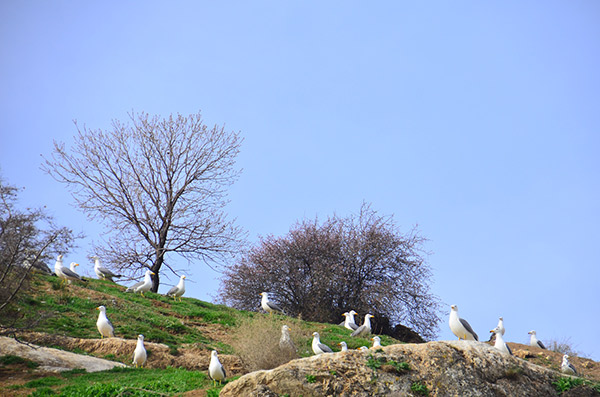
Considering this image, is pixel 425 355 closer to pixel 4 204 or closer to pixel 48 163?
pixel 4 204

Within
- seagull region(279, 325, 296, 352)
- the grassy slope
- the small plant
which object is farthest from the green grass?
the small plant

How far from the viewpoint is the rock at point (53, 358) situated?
16.5 metres

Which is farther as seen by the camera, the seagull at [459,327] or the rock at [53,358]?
the seagull at [459,327]

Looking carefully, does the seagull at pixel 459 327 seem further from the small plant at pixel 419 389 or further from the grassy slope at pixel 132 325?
the small plant at pixel 419 389

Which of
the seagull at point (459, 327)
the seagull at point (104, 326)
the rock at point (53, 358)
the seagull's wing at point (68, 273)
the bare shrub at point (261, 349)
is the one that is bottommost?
the rock at point (53, 358)

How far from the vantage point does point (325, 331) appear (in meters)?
25.2

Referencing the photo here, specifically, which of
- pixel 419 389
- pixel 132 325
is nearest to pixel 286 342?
pixel 132 325

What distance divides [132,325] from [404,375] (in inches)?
495

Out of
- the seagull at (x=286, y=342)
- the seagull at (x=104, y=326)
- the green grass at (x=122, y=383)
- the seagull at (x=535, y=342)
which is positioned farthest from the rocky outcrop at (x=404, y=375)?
the seagull at (x=535, y=342)

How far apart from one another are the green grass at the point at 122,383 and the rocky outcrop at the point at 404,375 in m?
2.87

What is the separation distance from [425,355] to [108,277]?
22869 mm

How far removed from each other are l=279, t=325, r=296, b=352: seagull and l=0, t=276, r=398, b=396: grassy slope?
3.16ft

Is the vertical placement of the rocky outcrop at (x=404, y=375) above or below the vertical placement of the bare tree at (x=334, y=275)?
below

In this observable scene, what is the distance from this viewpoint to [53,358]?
16797mm
